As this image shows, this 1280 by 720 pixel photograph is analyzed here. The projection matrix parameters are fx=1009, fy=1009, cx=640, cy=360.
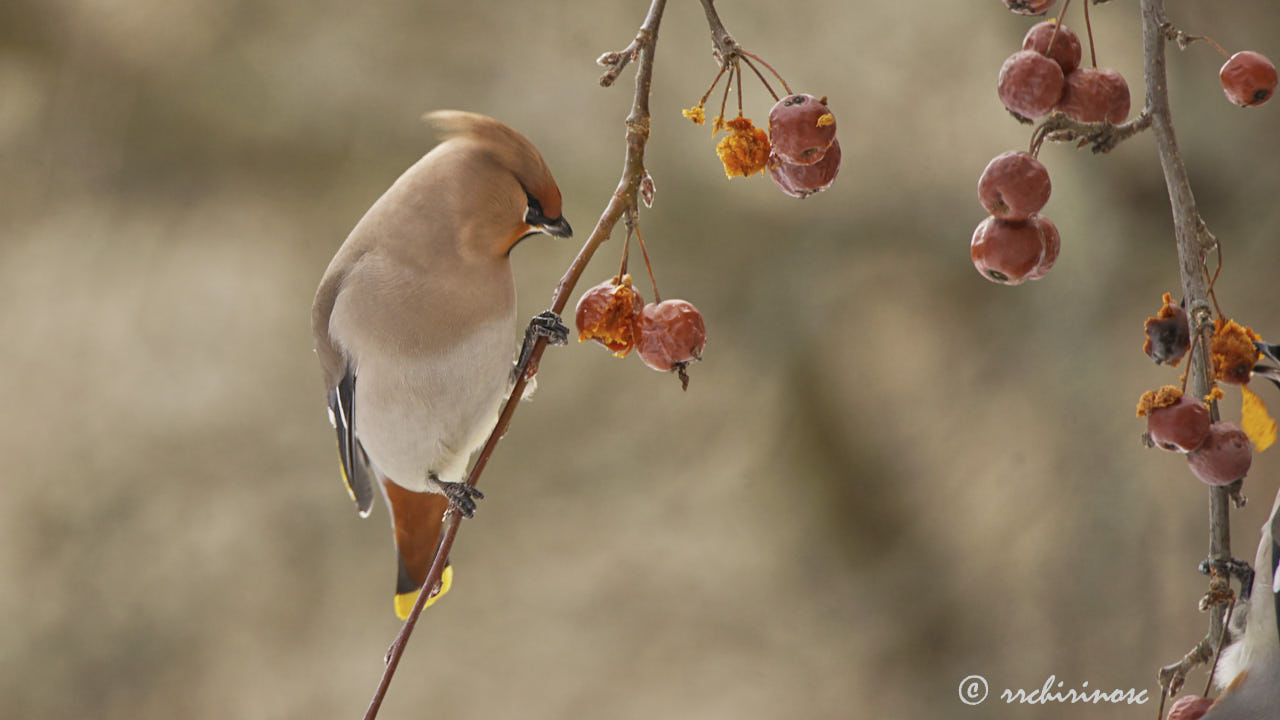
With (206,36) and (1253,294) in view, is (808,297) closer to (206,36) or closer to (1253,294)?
(1253,294)

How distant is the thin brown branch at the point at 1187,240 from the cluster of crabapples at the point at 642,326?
0.85ft

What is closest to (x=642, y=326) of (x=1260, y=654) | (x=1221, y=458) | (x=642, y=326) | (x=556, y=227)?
(x=642, y=326)

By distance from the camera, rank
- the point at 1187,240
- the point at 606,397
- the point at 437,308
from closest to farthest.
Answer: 1. the point at 1187,240
2. the point at 437,308
3. the point at 606,397

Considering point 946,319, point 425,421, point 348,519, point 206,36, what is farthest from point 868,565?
point 206,36

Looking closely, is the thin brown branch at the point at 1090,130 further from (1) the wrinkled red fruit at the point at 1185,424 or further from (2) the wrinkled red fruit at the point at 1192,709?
(2) the wrinkled red fruit at the point at 1192,709

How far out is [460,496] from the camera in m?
0.78

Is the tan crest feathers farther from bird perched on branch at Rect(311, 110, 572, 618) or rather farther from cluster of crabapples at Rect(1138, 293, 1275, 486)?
cluster of crabapples at Rect(1138, 293, 1275, 486)

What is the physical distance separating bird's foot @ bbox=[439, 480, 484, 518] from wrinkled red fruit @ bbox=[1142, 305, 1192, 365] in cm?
45

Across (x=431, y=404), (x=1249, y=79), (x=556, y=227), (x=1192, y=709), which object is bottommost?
(x=1192, y=709)

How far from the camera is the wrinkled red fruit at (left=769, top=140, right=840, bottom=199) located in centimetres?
61

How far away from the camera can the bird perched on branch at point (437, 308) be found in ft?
2.22

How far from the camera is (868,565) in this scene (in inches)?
55.7

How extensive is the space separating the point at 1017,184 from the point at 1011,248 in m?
0.04

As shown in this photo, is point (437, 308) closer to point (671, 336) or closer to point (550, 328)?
point (550, 328)
